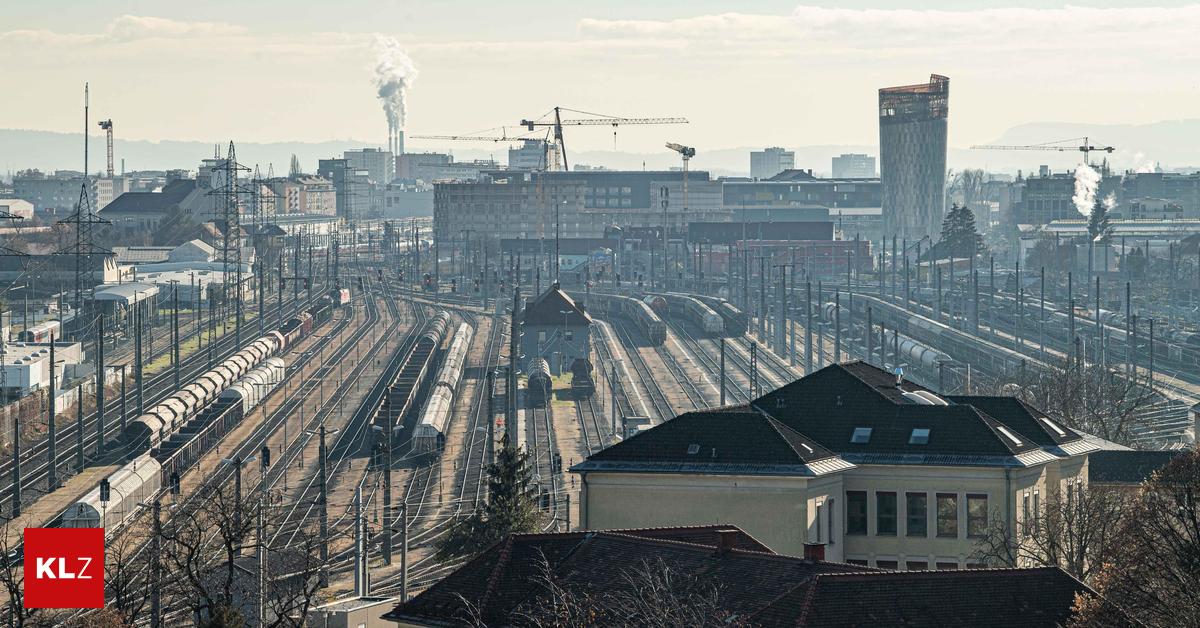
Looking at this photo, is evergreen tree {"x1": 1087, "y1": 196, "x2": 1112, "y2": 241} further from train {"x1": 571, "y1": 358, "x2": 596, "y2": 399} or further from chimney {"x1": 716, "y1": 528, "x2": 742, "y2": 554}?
chimney {"x1": 716, "y1": 528, "x2": 742, "y2": 554}

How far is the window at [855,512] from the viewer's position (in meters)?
38.8

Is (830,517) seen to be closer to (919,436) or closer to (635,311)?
(919,436)

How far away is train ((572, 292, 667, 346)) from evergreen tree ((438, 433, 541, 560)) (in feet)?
211

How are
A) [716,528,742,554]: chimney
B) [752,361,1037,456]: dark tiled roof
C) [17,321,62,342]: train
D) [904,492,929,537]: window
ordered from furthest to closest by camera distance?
[17,321,62,342]: train, [752,361,1037,456]: dark tiled roof, [904,492,929,537]: window, [716,528,742,554]: chimney

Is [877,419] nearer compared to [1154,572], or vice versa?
[1154,572]

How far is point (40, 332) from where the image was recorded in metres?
99.2

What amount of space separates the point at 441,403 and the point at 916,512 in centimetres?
3850

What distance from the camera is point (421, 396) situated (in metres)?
83.4

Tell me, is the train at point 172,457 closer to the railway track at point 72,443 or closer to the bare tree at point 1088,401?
the railway track at point 72,443

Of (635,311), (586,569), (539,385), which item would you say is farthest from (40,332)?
(586,569)

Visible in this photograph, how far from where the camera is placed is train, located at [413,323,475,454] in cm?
6850

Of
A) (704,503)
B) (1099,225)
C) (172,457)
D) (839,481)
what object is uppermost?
(1099,225)

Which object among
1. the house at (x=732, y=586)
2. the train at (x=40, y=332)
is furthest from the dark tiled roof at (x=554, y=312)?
the house at (x=732, y=586)

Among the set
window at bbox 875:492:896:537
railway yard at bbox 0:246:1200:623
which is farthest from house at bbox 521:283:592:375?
window at bbox 875:492:896:537
